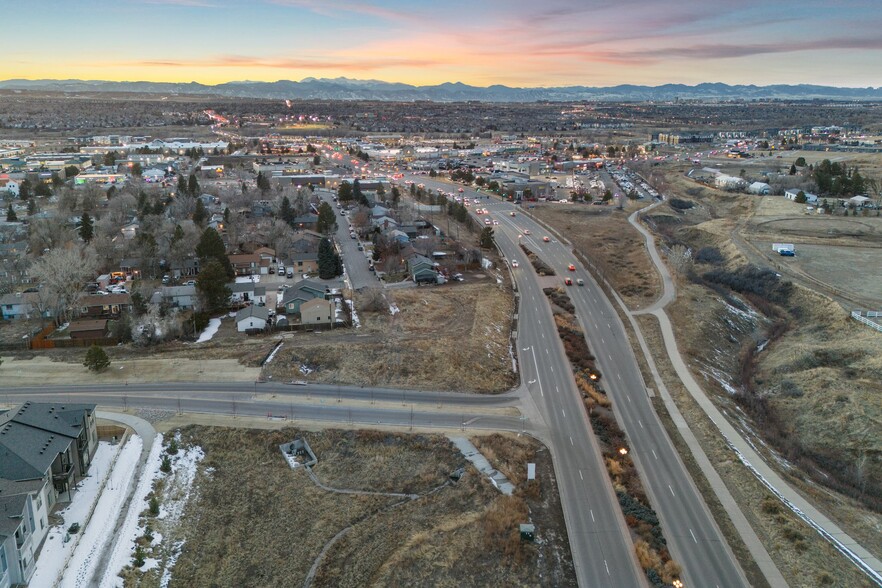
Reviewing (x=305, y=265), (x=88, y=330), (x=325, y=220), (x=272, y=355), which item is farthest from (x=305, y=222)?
(x=272, y=355)

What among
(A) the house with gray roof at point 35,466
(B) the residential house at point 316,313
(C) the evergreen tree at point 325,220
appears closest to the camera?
(A) the house with gray roof at point 35,466

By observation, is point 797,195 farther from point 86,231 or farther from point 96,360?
point 86,231

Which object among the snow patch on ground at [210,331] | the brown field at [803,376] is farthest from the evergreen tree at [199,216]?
the brown field at [803,376]

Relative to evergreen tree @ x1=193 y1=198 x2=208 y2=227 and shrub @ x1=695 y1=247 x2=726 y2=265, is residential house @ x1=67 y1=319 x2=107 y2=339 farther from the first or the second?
shrub @ x1=695 y1=247 x2=726 y2=265

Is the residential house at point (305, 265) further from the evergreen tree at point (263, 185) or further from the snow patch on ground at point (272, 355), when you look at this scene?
the evergreen tree at point (263, 185)

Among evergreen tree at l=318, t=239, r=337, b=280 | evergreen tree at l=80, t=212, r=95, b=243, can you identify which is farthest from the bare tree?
evergreen tree at l=318, t=239, r=337, b=280

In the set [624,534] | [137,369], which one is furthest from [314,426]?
[624,534]
